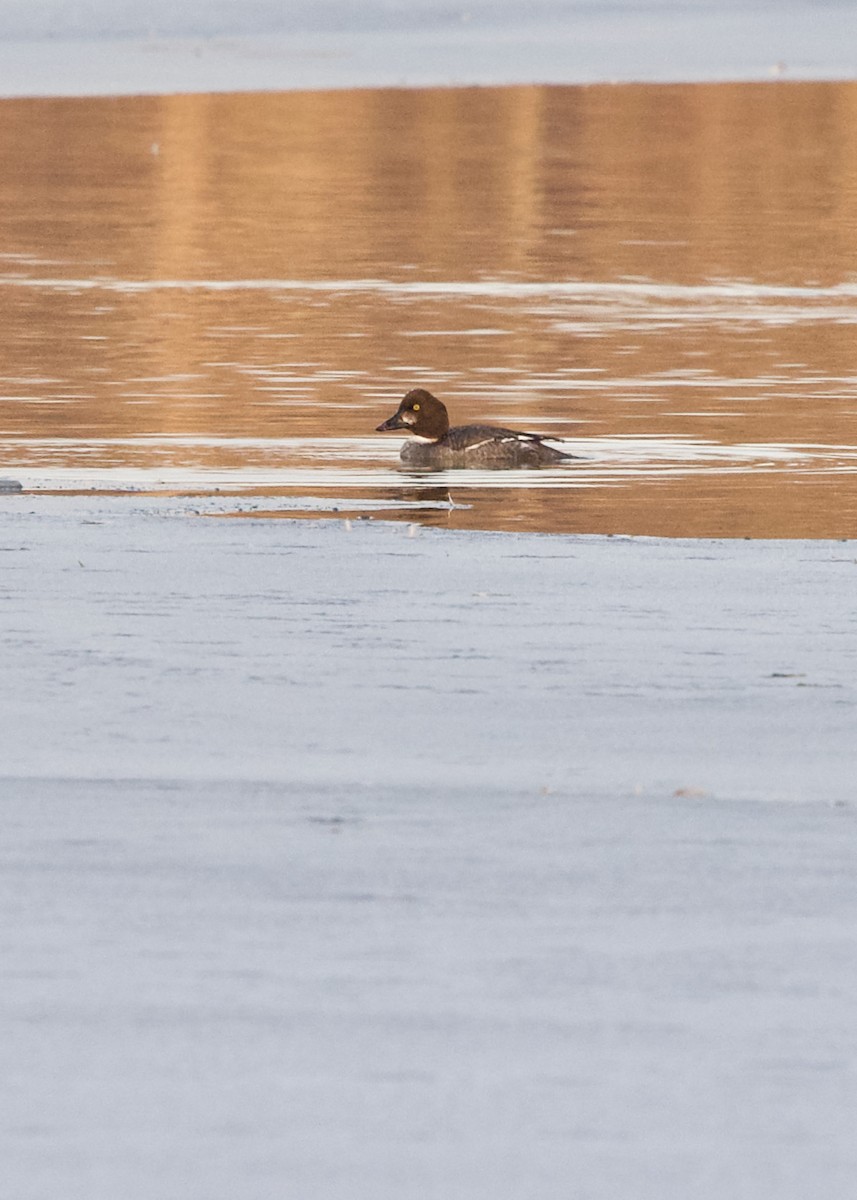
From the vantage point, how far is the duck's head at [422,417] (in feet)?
44.2

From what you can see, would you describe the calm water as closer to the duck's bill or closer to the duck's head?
the duck's bill

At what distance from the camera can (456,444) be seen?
43.9 ft

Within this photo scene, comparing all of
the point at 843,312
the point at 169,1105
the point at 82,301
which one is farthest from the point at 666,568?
the point at 82,301

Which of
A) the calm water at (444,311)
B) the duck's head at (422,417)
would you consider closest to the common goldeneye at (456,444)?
the duck's head at (422,417)

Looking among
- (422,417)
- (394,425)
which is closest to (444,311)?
(394,425)

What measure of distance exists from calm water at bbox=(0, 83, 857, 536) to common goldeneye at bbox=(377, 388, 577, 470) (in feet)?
0.50

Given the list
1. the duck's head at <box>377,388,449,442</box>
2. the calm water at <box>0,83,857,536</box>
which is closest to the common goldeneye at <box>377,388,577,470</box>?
the duck's head at <box>377,388,449,442</box>

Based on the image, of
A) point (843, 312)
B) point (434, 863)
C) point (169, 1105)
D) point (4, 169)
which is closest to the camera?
point (169, 1105)

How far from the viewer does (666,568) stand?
29.1ft

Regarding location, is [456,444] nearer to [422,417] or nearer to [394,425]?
[422,417]

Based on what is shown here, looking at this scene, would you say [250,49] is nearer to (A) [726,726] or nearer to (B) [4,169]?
(B) [4,169]

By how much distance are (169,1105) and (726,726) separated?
2835mm

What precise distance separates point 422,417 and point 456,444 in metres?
0.28

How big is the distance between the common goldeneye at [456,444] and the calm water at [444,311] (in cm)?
15
